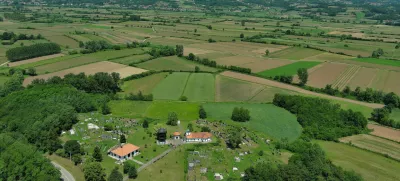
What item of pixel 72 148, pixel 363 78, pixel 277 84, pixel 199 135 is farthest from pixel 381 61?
pixel 72 148

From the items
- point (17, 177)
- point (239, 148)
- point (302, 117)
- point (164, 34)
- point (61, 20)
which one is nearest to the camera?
point (17, 177)

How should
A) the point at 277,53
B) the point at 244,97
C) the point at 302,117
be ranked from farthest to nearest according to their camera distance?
1. the point at 277,53
2. the point at 244,97
3. the point at 302,117

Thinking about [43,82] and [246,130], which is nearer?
[246,130]

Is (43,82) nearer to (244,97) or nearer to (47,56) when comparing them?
(47,56)

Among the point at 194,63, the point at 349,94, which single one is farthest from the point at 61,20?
the point at 349,94

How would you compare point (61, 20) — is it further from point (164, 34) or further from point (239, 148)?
point (239, 148)

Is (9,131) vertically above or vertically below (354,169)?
below

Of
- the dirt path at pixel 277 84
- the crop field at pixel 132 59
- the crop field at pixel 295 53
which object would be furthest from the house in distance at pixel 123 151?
the crop field at pixel 295 53

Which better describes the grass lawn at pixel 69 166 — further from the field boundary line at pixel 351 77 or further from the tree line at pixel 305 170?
the field boundary line at pixel 351 77
